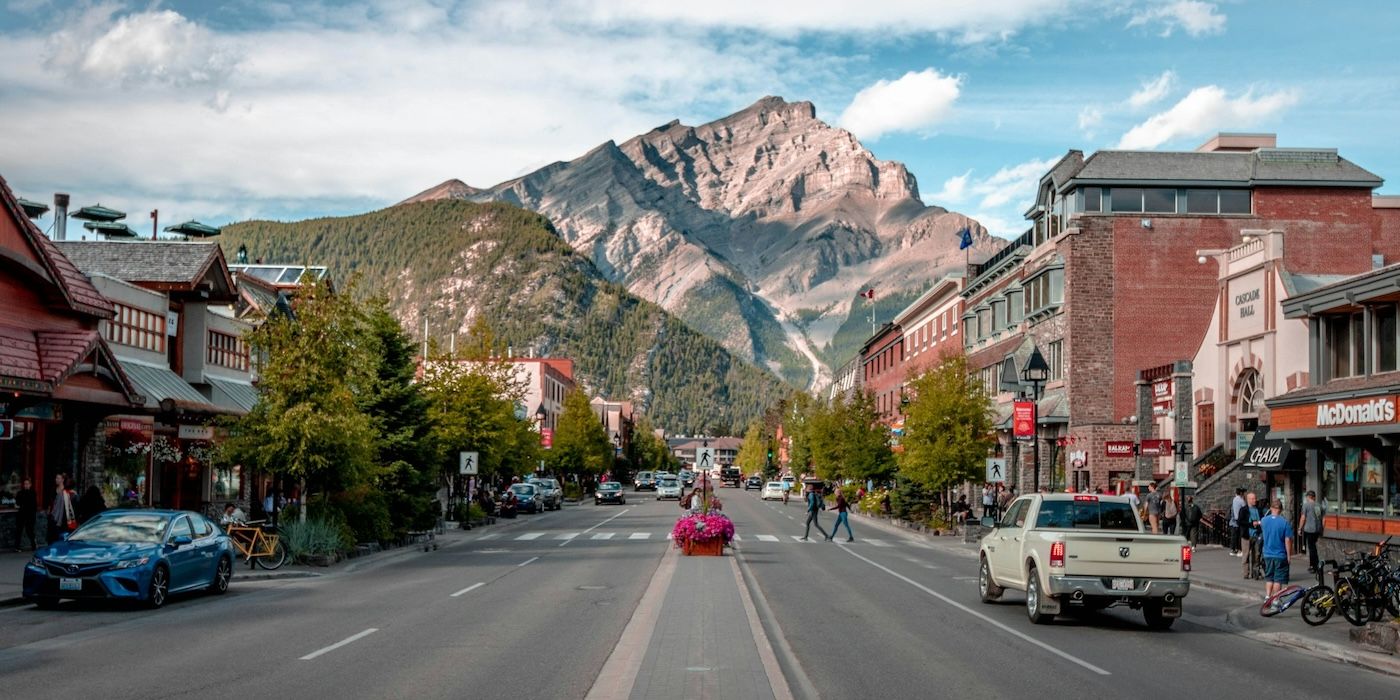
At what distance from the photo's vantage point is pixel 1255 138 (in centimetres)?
5488

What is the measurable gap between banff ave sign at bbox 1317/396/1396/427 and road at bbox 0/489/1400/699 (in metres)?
6.44

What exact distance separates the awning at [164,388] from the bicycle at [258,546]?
276 inches

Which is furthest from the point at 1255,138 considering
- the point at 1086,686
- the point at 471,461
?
the point at 1086,686

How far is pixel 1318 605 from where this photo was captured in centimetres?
1873

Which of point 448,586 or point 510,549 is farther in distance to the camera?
point 510,549

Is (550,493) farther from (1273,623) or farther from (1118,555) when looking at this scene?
(1118,555)

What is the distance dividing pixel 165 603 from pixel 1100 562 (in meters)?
14.1

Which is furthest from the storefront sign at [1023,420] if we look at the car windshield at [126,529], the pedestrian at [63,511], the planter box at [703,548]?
the pedestrian at [63,511]

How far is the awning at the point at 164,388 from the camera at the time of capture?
1354 inches

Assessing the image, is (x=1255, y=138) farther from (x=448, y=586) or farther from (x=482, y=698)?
(x=482, y=698)

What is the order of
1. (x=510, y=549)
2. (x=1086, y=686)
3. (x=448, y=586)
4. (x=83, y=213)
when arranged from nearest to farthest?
(x=1086, y=686) < (x=448, y=586) < (x=510, y=549) < (x=83, y=213)

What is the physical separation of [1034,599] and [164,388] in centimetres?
2628

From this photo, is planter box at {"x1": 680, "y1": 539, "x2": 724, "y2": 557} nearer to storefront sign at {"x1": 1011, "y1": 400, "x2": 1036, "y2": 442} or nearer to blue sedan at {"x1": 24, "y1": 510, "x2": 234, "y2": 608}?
storefront sign at {"x1": 1011, "y1": 400, "x2": 1036, "y2": 442}

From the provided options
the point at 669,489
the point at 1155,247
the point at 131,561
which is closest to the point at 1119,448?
the point at 1155,247
